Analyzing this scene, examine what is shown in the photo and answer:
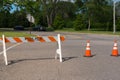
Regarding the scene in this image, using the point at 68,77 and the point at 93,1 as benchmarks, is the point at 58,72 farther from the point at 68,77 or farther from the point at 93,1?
the point at 93,1

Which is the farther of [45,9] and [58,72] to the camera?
[45,9]

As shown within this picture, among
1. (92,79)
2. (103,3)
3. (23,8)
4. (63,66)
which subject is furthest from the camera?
(103,3)

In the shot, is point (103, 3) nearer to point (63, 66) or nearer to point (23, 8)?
point (23, 8)

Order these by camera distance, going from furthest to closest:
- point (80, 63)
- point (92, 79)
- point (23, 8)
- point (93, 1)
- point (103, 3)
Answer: point (103, 3) < point (93, 1) < point (23, 8) < point (80, 63) < point (92, 79)

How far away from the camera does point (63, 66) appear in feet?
40.4

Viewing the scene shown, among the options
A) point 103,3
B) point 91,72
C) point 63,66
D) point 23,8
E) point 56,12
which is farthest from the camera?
point 56,12

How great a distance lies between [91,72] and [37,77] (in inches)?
75.4

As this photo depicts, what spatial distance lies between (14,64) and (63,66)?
2.03 metres

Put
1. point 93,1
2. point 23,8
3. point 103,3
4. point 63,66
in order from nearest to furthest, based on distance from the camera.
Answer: point 63,66, point 23,8, point 93,1, point 103,3

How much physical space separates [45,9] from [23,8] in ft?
52.6

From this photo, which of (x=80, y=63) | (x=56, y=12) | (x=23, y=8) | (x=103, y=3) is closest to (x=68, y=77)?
(x=80, y=63)

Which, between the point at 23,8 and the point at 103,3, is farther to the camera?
the point at 103,3

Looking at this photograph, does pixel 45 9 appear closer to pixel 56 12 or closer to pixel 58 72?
pixel 56 12

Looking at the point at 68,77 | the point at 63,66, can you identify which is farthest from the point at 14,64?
the point at 68,77
